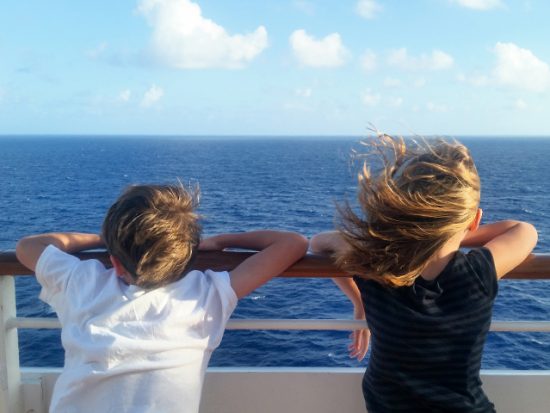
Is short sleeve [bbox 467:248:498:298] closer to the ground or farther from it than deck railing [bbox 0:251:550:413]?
farther from it

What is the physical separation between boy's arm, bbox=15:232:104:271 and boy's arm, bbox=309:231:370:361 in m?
0.69

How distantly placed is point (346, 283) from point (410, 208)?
21.3 inches

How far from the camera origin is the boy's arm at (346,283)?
5.70ft

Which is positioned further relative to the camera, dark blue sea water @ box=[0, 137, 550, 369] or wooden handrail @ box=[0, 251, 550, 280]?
dark blue sea water @ box=[0, 137, 550, 369]

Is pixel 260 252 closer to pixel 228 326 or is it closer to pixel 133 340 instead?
pixel 228 326

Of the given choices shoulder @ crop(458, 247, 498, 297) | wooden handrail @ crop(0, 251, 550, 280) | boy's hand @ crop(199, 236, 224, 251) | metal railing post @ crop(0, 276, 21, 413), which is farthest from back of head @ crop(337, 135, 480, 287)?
metal railing post @ crop(0, 276, 21, 413)

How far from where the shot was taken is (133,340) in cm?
140

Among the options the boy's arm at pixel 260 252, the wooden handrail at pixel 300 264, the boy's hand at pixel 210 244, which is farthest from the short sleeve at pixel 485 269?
the boy's hand at pixel 210 244

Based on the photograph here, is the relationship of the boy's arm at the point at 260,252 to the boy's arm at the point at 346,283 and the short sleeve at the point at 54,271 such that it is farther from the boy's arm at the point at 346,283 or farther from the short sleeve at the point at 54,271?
the short sleeve at the point at 54,271

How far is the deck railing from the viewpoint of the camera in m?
1.69

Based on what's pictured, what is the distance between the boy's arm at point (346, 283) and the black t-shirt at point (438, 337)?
28 cm

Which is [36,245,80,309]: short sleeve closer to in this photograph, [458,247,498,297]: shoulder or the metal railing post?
the metal railing post

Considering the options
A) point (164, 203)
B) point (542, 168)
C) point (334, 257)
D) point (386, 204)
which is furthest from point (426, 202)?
point (542, 168)

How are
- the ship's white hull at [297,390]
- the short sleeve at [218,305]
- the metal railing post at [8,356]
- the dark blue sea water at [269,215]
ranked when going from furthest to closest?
the dark blue sea water at [269,215], the ship's white hull at [297,390], the metal railing post at [8,356], the short sleeve at [218,305]
